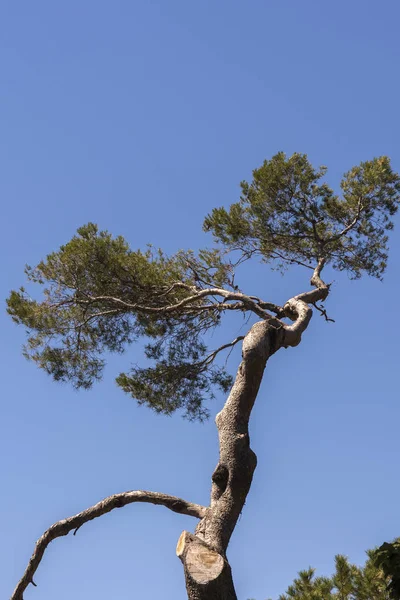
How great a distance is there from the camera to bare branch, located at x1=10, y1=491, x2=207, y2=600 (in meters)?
7.10

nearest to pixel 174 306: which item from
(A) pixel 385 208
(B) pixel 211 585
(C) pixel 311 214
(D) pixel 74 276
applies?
(D) pixel 74 276

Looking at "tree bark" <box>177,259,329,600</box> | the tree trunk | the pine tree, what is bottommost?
the tree trunk

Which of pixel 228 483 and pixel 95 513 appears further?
pixel 95 513

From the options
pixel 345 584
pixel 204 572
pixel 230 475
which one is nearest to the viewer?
pixel 204 572

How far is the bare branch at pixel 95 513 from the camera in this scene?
710 cm

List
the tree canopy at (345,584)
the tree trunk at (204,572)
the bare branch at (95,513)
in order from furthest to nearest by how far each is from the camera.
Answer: the tree canopy at (345,584) → the bare branch at (95,513) → the tree trunk at (204,572)

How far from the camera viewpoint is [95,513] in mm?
7395

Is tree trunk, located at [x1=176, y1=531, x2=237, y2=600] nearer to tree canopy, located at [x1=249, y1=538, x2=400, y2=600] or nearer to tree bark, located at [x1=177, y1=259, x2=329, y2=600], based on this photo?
tree bark, located at [x1=177, y1=259, x2=329, y2=600]

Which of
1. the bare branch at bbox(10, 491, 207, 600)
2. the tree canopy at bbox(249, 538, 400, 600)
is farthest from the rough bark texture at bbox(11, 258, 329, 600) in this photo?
the tree canopy at bbox(249, 538, 400, 600)

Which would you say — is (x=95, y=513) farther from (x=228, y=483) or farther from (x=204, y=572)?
(x=204, y=572)

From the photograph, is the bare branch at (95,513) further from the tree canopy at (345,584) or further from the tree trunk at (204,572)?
the tree canopy at (345,584)

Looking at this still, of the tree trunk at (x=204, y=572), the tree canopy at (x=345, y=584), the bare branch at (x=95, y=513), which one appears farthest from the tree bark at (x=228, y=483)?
the tree canopy at (x=345, y=584)

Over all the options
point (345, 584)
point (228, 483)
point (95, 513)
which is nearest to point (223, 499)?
point (228, 483)

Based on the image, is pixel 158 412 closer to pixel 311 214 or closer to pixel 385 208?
pixel 311 214
